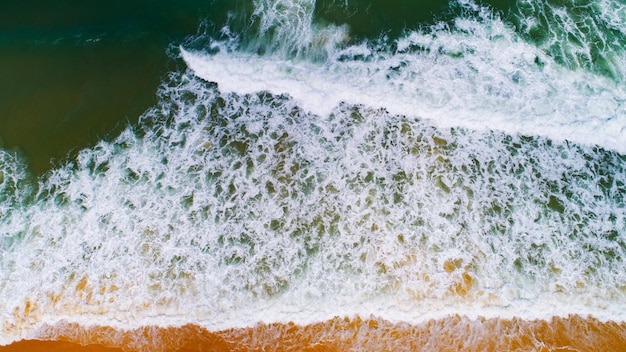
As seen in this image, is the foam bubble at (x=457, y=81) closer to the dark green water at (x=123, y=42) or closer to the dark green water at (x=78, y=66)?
the dark green water at (x=123, y=42)

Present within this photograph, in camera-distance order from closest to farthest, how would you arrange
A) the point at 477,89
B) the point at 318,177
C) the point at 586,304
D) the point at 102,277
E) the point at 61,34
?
the point at 586,304, the point at 102,277, the point at 318,177, the point at 477,89, the point at 61,34

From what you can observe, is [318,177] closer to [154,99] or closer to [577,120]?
[154,99]

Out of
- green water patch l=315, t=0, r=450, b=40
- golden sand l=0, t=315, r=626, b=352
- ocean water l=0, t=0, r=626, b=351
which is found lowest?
golden sand l=0, t=315, r=626, b=352

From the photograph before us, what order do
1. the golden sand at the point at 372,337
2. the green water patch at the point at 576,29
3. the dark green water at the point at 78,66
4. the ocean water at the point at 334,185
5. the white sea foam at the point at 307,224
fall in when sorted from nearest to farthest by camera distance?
the golden sand at the point at 372,337, the ocean water at the point at 334,185, the white sea foam at the point at 307,224, the dark green water at the point at 78,66, the green water patch at the point at 576,29

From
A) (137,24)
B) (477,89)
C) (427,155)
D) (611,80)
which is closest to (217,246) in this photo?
(427,155)

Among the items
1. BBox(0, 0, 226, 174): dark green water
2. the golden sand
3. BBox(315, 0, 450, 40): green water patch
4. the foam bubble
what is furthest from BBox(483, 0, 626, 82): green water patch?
BBox(0, 0, 226, 174): dark green water

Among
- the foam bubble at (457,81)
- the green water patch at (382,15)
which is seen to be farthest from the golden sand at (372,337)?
the green water patch at (382,15)

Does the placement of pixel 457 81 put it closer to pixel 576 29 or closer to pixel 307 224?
pixel 576 29

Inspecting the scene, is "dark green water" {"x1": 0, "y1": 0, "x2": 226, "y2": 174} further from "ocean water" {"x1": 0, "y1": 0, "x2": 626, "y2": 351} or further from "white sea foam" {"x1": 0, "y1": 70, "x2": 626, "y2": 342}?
"white sea foam" {"x1": 0, "y1": 70, "x2": 626, "y2": 342}
